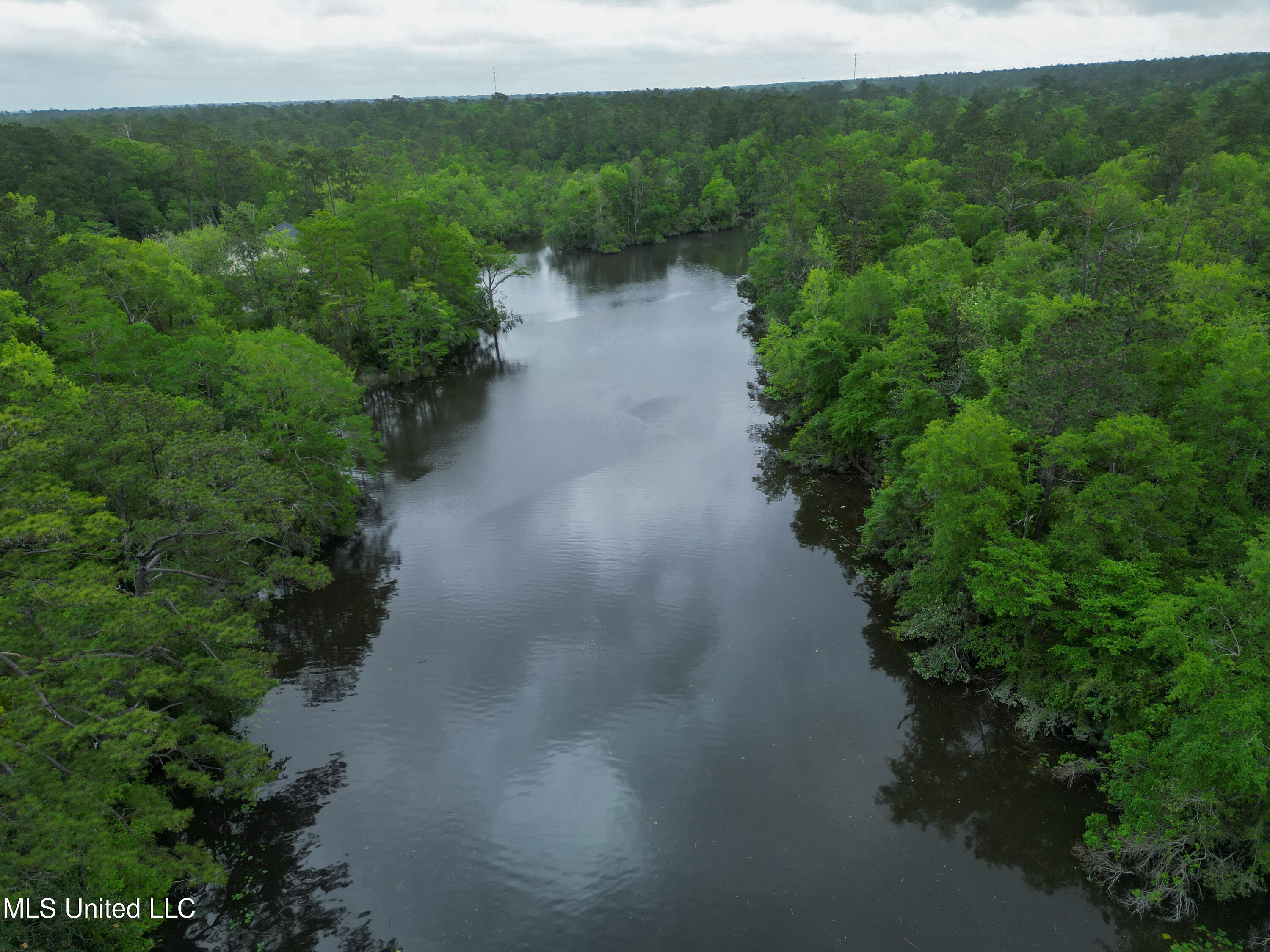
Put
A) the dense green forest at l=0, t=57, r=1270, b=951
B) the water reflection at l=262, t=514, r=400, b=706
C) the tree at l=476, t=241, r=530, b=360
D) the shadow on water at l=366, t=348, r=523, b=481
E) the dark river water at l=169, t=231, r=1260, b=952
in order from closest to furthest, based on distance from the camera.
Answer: the dense green forest at l=0, t=57, r=1270, b=951, the dark river water at l=169, t=231, r=1260, b=952, the water reflection at l=262, t=514, r=400, b=706, the shadow on water at l=366, t=348, r=523, b=481, the tree at l=476, t=241, r=530, b=360

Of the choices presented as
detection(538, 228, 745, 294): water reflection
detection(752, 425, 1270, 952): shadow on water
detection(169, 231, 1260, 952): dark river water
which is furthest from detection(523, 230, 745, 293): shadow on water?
detection(752, 425, 1270, 952): shadow on water

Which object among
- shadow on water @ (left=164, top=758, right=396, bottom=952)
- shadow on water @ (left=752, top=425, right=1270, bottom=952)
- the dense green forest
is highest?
the dense green forest

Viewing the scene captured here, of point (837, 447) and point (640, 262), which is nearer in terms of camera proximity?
point (837, 447)

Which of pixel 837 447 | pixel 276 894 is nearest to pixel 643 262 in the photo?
pixel 837 447

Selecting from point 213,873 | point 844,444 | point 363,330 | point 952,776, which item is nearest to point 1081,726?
point 952,776

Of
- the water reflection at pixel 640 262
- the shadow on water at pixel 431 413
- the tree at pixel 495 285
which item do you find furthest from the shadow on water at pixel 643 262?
the shadow on water at pixel 431 413

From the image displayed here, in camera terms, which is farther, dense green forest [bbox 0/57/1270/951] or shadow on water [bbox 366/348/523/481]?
shadow on water [bbox 366/348/523/481]

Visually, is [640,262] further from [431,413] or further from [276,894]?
[276,894]

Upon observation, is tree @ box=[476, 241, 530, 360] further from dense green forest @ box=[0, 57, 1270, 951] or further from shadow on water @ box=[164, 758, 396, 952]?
shadow on water @ box=[164, 758, 396, 952]
